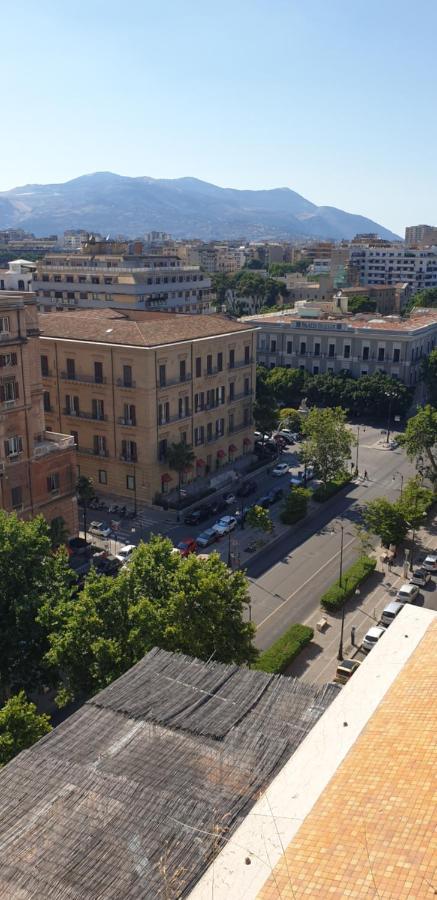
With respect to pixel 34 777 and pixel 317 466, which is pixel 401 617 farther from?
pixel 317 466

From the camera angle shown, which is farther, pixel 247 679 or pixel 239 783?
pixel 247 679

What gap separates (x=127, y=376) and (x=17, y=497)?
59.8 ft

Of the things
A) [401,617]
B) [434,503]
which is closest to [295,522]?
[434,503]

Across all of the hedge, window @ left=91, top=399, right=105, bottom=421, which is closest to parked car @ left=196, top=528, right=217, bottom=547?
the hedge

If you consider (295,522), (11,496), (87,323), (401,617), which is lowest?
(295,522)

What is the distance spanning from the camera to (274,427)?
85.1 m

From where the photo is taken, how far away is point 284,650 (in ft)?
139

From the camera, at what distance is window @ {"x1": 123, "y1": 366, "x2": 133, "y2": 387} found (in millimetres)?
66000

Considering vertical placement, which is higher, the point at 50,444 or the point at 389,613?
the point at 50,444

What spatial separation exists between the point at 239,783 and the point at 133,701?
4742 millimetres

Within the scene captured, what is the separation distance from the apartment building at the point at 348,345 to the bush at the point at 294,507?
48.3 meters

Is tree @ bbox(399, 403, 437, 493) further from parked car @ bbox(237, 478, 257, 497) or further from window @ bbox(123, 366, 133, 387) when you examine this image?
window @ bbox(123, 366, 133, 387)

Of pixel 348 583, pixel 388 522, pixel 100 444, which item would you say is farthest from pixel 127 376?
pixel 348 583

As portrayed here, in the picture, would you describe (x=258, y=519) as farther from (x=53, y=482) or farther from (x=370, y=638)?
(x=53, y=482)
